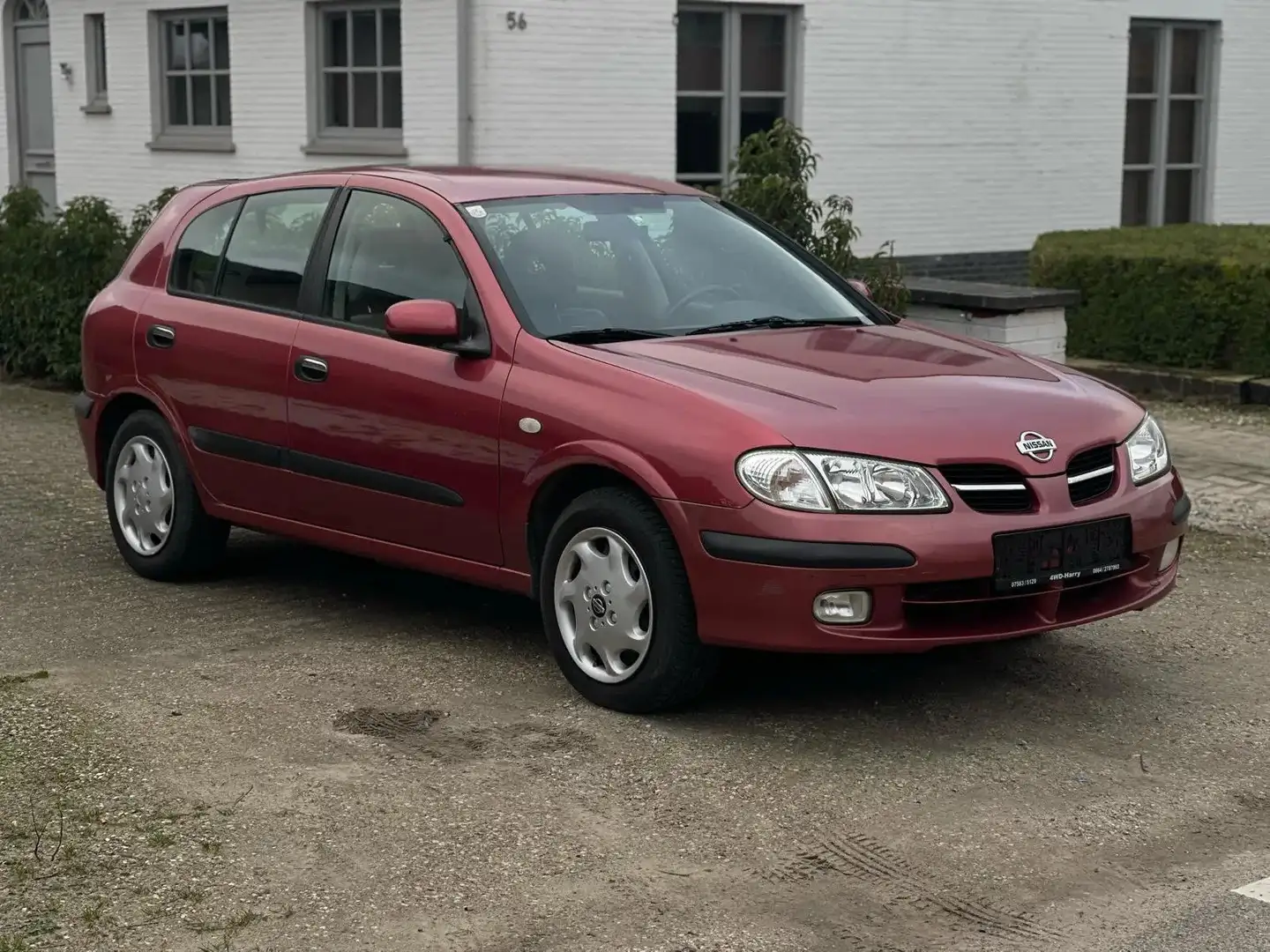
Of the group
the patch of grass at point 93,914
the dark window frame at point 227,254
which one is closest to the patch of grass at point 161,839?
the patch of grass at point 93,914

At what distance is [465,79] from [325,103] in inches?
85.5

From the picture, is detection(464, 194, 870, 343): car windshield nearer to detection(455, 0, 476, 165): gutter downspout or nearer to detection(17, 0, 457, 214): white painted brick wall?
detection(455, 0, 476, 165): gutter downspout

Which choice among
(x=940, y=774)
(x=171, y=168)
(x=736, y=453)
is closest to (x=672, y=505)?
(x=736, y=453)

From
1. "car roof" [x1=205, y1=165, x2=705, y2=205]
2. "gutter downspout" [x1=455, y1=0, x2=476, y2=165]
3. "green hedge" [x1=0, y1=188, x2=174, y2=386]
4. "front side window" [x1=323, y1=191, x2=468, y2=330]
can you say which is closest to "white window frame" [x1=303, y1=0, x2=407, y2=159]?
"gutter downspout" [x1=455, y1=0, x2=476, y2=165]

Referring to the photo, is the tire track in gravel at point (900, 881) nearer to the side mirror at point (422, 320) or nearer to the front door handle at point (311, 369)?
the side mirror at point (422, 320)

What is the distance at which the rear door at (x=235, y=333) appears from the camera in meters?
7.08

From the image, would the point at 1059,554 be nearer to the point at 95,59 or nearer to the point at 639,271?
the point at 639,271

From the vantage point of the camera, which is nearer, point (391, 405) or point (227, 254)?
point (391, 405)

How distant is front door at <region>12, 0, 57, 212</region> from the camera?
19250 millimetres

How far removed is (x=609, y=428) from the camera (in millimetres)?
5812

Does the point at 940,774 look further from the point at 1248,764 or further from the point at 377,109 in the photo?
the point at 377,109

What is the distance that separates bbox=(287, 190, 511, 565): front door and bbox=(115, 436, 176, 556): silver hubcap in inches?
35.5

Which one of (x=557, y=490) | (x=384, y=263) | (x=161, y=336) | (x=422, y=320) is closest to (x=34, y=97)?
(x=161, y=336)

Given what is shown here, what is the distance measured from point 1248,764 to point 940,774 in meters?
0.89
